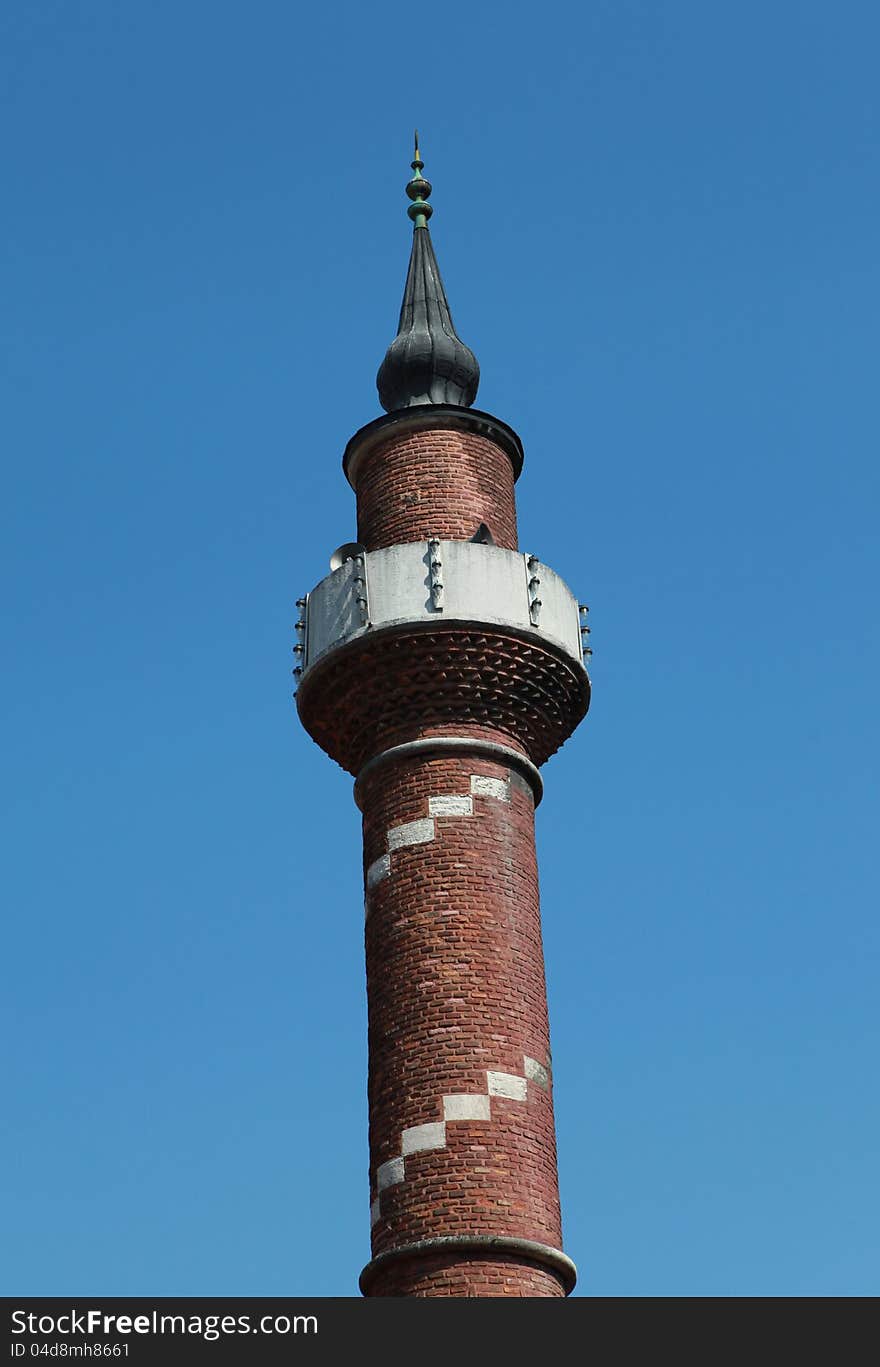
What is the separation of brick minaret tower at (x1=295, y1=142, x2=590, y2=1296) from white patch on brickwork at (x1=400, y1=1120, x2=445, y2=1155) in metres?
0.02

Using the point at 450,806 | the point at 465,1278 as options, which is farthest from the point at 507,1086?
the point at 450,806

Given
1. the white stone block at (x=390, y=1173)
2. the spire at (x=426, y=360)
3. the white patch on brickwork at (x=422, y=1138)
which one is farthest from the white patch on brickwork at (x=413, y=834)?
the spire at (x=426, y=360)

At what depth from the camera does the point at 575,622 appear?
71.1 feet

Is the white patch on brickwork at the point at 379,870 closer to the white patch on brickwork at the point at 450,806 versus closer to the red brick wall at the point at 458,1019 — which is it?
the red brick wall at the point at 458,1019

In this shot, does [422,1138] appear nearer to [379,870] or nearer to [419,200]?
[379,870]

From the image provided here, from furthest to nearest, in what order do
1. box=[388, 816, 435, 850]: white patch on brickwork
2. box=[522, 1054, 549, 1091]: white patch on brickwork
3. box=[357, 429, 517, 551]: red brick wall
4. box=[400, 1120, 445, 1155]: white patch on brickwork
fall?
box=[357, 429, 517, 551]: red brick wall < box=[388, 816, 435, 850]: white patch on brickwork < box=[522, 1054, 549, 1091]: white patch on brickwork < box=[400, 1120, 445, 1155]: white patch on brickwork

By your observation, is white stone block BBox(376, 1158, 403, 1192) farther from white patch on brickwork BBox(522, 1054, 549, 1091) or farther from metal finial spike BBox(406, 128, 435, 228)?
metal finial spike BBox(406, 128, 435, 228)

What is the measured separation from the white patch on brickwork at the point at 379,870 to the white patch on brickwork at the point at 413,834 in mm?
119

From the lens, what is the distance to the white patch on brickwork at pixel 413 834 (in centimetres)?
1964

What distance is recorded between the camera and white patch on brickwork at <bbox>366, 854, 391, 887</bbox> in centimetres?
1972

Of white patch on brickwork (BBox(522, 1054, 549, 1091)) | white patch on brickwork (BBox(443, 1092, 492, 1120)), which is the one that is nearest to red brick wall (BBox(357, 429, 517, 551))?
white patch on brickwork (BBox(522, 1054, 549, 1091))
